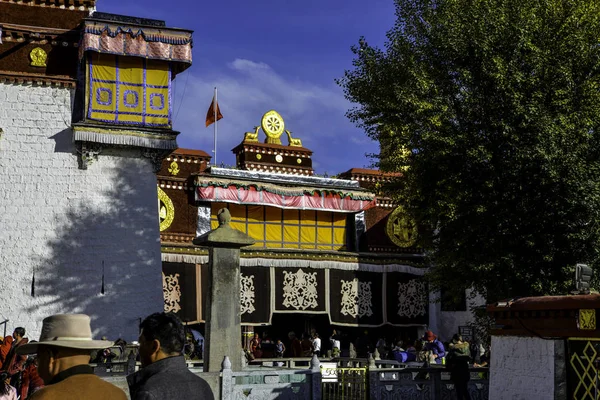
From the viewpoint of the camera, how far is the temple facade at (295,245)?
1003 inches

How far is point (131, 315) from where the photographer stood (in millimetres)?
21109

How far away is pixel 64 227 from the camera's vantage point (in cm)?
2094

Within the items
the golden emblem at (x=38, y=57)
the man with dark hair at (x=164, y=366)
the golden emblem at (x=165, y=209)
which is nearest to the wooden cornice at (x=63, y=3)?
the golden emblem at (x=38, y=57)

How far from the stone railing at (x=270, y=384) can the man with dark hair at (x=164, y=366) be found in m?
8.50

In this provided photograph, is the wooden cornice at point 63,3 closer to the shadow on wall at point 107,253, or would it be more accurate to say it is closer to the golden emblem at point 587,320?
the shadow on wall at point 107,253

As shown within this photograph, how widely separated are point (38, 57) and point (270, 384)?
12644 millimetres

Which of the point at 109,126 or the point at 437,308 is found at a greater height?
the point at 109,126

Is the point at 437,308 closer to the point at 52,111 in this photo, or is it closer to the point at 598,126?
the point at 598,126

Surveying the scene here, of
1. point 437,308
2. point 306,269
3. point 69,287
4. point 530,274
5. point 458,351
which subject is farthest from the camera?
point 437,308

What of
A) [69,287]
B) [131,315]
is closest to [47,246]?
[69,287]

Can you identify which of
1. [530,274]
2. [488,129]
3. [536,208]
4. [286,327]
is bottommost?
[286,327]

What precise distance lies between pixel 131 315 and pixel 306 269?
7.28 meters

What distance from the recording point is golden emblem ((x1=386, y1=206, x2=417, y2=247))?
2891 centimetres

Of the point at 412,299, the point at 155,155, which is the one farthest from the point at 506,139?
the point at 412,299
